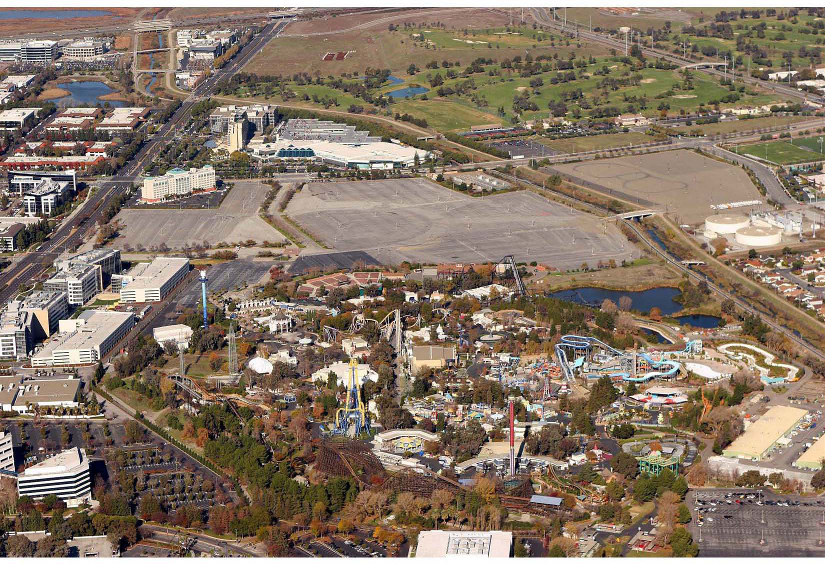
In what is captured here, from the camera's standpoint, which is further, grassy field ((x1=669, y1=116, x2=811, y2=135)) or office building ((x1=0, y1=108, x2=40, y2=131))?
office building ((x1=0, y1=108, x2=40, y2=131))

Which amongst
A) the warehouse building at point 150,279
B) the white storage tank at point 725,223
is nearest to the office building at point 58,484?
the warehouse building at point 150,279

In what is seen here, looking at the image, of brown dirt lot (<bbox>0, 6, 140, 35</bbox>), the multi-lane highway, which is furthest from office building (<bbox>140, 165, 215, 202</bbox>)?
brown dirt lot (<bbox>0, 6, 140, 35</bbox>)

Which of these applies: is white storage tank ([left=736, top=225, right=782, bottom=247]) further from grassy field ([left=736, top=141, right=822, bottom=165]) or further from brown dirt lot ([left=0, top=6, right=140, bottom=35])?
brown dirt lot ([left=0, top=6, right=140, bottom=35])

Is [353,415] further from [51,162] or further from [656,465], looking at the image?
[51,162]

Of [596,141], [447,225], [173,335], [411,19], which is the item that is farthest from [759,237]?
[411,19]

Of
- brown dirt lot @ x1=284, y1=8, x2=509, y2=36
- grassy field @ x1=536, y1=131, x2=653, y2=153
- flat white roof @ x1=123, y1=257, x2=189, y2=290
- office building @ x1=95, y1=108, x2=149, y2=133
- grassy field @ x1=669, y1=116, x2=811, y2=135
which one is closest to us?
flat white roof @ x1=123, y1=257, x2=189, y2=290

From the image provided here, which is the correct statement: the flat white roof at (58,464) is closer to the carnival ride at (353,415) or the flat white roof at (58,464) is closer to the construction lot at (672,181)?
the carnival ride at (353,415)
